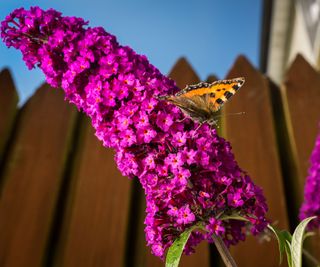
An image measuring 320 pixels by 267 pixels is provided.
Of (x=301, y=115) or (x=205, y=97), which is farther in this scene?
(x=301, y=115)

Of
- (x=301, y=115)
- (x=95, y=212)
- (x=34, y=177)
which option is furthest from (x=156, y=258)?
(x=301, y=115)

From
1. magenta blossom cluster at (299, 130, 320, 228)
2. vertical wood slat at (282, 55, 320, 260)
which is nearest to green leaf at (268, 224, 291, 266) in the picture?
magenta blossom cluster at (299, 130, 320, 228)

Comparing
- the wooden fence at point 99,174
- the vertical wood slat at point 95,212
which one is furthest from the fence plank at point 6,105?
the vertical wood slat at point 95,212

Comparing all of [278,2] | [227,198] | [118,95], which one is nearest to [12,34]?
[118,95]

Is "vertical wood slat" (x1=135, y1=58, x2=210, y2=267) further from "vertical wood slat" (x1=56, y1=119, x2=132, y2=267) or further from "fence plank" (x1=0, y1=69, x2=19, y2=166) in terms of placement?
"fence plank" (x1=0, y1=69, x2=19, y2=166)

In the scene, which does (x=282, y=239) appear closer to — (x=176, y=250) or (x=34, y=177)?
(x=176, y=250)
